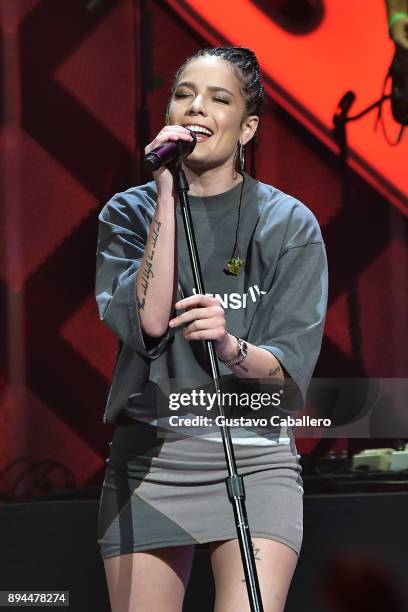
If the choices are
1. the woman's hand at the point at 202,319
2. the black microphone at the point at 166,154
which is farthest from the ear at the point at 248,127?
the woman's hand at the point at 202,319

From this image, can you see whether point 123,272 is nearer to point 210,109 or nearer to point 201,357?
point 201,357

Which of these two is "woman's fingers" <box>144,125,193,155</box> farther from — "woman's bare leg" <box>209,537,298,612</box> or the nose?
"woman's bare leg" <box>209,537,298,612</box>

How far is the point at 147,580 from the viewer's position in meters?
1.56

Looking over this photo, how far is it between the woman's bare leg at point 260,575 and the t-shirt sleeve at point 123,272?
34cm

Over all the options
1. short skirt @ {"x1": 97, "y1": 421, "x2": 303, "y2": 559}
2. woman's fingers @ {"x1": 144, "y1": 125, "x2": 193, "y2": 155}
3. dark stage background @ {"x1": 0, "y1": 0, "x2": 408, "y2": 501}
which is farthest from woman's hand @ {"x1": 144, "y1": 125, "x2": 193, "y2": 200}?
dark stage background @ {"x1": 0, "y1": 0, "x2": 408, "y2": 501}

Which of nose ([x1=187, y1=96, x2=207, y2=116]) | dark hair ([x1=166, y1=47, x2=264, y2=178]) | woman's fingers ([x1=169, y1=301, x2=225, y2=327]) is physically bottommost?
woman's fingers ([x1=169, y1=301, x2=225, y2=327])

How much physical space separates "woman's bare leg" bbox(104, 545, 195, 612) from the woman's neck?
2.05 feet

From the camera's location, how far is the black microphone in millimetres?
1375

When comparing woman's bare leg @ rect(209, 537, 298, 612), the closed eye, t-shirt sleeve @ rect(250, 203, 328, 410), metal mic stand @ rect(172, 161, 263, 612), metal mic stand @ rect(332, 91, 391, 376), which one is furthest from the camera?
metal mic stand @ rect(332, 91, 391, 376)

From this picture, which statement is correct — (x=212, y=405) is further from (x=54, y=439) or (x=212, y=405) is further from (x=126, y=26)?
(x=126, y=26)

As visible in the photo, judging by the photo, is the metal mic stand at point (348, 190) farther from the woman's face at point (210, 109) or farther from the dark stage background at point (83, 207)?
the woman's face at point (210, 109)

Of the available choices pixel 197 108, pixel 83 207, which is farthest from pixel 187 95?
pixel 83 207

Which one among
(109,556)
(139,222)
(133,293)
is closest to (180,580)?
(109,556)

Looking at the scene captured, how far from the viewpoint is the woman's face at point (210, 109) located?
1674mm
